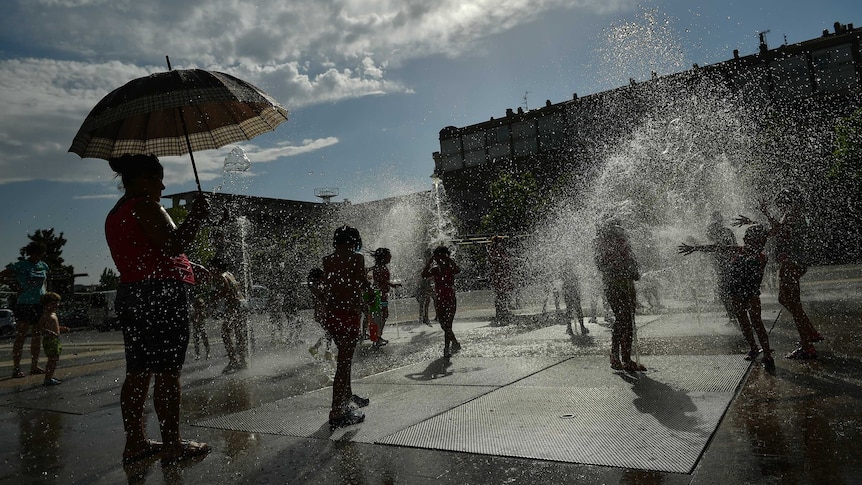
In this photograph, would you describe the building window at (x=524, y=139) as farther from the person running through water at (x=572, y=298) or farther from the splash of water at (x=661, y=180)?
the person running through water at (x=572, y=298)

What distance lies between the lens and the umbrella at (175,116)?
3658 millimetres

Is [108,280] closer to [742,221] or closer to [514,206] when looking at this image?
[514,206]

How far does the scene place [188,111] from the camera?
4.66 m

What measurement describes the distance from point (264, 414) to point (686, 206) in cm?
2150

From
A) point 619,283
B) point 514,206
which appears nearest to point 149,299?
point 619,283

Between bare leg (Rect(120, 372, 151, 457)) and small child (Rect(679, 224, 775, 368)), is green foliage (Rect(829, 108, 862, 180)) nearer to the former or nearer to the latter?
small child (Rect(679, 224, 775, 368))

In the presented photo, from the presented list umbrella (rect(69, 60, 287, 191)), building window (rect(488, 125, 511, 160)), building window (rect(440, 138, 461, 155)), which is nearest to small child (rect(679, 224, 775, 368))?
umbrella (rect(69, 60, 287, 191))

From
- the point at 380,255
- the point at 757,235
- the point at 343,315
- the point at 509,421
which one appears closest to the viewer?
the point at 509,421

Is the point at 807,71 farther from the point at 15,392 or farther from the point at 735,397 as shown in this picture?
the point at 15,392

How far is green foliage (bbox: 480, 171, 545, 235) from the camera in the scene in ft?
115

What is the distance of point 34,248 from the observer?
7875 mm

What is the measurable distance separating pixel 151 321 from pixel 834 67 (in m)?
44.0

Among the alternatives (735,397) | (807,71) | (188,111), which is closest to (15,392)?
(188,111)

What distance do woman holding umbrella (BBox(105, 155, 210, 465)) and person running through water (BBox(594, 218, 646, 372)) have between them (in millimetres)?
3817
